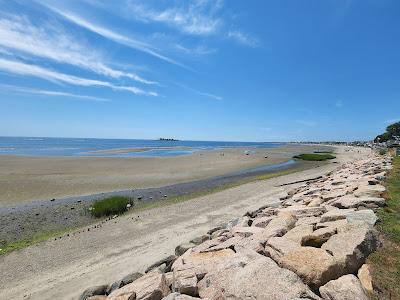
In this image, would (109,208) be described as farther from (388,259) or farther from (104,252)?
(388,259)

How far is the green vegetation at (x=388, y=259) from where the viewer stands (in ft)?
16.9

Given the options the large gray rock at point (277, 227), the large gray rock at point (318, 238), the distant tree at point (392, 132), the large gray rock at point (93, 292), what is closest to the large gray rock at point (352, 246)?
the large gray rock at point (318, 238)

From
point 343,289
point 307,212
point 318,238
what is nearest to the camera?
point 343,289

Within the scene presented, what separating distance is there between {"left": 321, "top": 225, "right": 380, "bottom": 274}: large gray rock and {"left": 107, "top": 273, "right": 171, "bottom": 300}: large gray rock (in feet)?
10.5

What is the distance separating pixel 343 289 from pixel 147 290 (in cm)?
343

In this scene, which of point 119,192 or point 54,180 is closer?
point 119,192

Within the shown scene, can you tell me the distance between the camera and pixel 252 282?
203 inches

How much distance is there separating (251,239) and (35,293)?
5.97 m

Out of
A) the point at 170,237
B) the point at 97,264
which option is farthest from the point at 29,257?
the point at 170,237

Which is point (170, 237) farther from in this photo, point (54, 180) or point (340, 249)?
point (54, 180)

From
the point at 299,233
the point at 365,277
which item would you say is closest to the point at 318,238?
the point at 299,233

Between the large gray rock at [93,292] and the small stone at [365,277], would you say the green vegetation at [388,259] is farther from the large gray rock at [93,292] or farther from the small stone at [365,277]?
the large gray rock at [93,292]

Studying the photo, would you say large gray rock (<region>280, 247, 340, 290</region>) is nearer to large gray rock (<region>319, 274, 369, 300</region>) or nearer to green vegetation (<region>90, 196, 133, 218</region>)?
large gray rock (<region>319, 274, 369, 300</region>)

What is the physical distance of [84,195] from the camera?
74.1 feet
